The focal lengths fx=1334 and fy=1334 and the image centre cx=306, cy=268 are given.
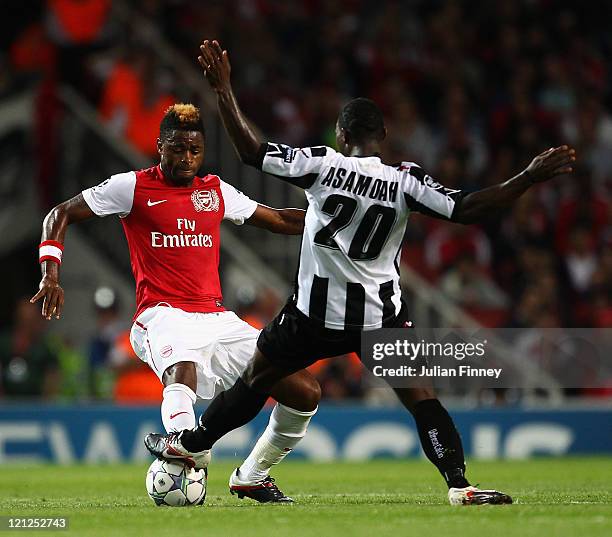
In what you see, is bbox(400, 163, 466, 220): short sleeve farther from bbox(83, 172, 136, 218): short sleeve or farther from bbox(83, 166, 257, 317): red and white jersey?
bbox(83, 172, 136, 218): short sleeve

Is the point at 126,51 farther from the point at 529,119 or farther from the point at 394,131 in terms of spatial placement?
the point at 529,119

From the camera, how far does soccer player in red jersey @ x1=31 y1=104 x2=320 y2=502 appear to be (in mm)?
7543

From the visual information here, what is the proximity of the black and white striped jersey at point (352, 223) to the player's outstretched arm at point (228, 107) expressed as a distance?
0.30 ft

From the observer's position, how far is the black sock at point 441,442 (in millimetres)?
6797

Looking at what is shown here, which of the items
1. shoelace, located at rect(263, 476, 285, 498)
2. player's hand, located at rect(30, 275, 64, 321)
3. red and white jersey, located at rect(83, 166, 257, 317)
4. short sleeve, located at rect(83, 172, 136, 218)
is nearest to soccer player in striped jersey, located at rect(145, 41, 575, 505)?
shoelace, located at rect(263, 476, 285, 498)

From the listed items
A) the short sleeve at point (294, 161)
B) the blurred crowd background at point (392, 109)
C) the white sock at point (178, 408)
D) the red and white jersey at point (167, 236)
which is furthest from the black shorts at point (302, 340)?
the blurred crowd background at point (392, 109)

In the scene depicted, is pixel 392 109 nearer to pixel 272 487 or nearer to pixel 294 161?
pixel 272 487

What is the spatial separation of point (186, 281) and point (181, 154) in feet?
2.46

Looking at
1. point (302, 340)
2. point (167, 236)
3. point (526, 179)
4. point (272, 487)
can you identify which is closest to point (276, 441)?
point (272, 487)

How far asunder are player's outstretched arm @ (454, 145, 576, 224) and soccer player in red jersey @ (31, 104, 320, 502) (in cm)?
158

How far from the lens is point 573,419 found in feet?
44.5

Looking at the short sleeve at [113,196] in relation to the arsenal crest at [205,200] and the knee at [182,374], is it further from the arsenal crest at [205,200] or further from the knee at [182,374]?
the knee at [182,374]

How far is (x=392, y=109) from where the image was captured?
16.2 meters

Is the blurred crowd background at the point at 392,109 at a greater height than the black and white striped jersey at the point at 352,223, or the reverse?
the blurred crowd background at the point at 392,109
